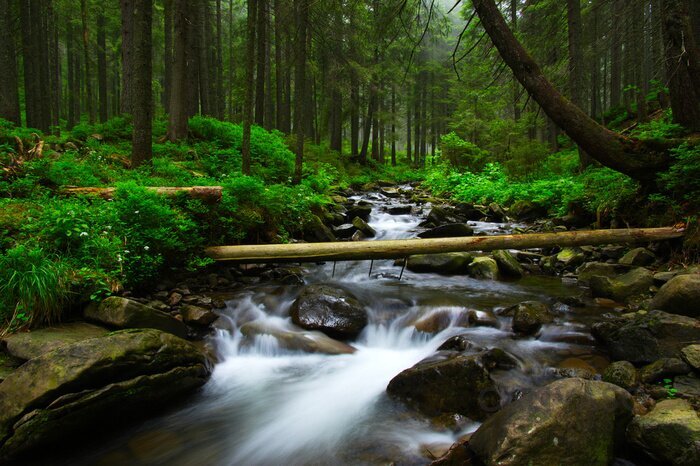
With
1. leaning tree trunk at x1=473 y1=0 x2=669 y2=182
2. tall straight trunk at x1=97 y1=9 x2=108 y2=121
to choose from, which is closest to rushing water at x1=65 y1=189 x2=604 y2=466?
leaning tree trunk at x1=473 y1=0 x2=669 y2=182

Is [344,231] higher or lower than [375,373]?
higher

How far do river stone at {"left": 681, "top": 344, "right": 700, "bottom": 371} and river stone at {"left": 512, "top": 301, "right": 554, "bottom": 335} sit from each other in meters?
1.94

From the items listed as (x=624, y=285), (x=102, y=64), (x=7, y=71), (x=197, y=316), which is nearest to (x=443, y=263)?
(x=624, y=285)

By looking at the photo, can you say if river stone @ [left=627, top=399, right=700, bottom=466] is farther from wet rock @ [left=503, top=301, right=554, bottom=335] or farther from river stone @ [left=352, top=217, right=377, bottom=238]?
river stone @ [left=352, top=217, right=377, bottom=238]

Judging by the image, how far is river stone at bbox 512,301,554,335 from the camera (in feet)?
19.1

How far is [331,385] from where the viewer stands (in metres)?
5.28

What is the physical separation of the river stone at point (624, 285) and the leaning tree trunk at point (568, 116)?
201 cm

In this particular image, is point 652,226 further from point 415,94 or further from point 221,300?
point 415,94

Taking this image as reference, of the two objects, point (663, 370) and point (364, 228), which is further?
point (364, 228)

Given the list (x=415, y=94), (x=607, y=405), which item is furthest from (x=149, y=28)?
(x=415, y=94)

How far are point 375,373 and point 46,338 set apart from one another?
→ 3.95 meters

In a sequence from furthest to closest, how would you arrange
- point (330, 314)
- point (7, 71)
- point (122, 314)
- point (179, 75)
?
point (7, 71)
point (179, 75)
point (330, 314)
point (122, 314)

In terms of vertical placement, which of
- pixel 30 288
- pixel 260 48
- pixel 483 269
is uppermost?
pixel 260 48

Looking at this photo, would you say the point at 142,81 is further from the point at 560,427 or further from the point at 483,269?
the point at 560,427
